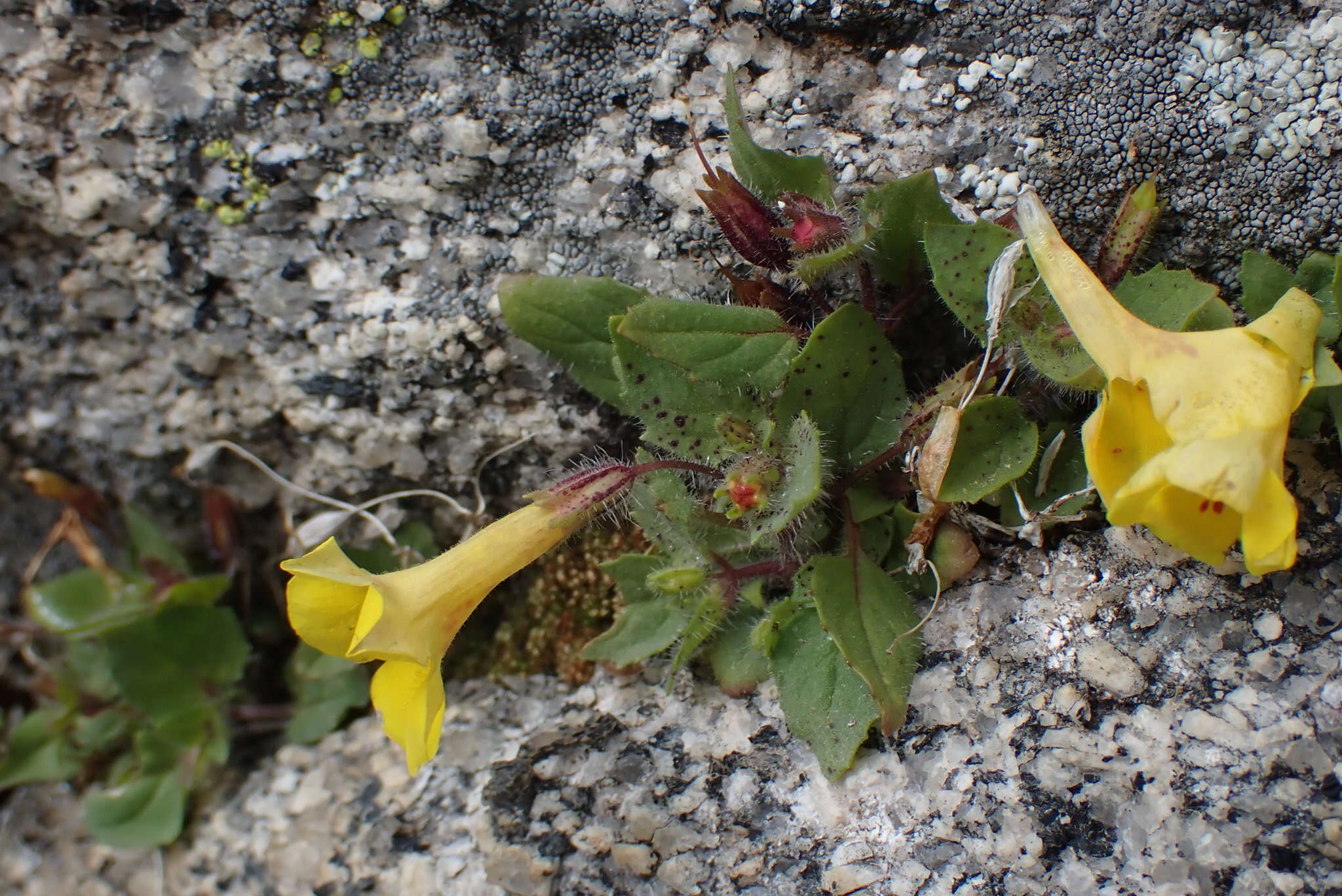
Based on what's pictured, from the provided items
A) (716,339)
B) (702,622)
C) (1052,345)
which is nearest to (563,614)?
(702,622)

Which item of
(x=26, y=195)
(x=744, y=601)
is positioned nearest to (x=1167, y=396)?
(x=744, y=601)

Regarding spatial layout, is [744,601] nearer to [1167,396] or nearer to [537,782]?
[537,782]

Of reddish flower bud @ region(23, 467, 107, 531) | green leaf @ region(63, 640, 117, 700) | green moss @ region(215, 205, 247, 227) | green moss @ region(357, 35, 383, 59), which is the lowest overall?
green leaf @ region(63, 640, 117, 700)

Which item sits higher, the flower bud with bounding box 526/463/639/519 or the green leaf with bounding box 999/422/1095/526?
the flower bud with bounding box 526/463/639/519

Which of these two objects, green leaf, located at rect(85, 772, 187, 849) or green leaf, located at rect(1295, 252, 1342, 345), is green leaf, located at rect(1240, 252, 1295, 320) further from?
green leaf, located at rect(85, 772, 187, 849)

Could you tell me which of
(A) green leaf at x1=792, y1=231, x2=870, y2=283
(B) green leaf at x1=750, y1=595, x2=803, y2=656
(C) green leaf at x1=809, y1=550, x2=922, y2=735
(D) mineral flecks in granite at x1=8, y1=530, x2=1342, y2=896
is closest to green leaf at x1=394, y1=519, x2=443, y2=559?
(D) mineral flecks in granite at x1=8, y1=530, x2=1342, y2=896

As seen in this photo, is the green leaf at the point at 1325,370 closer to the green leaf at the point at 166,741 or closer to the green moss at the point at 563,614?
the green moss at the point at 563,614

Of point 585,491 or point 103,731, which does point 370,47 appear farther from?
point 103,731
